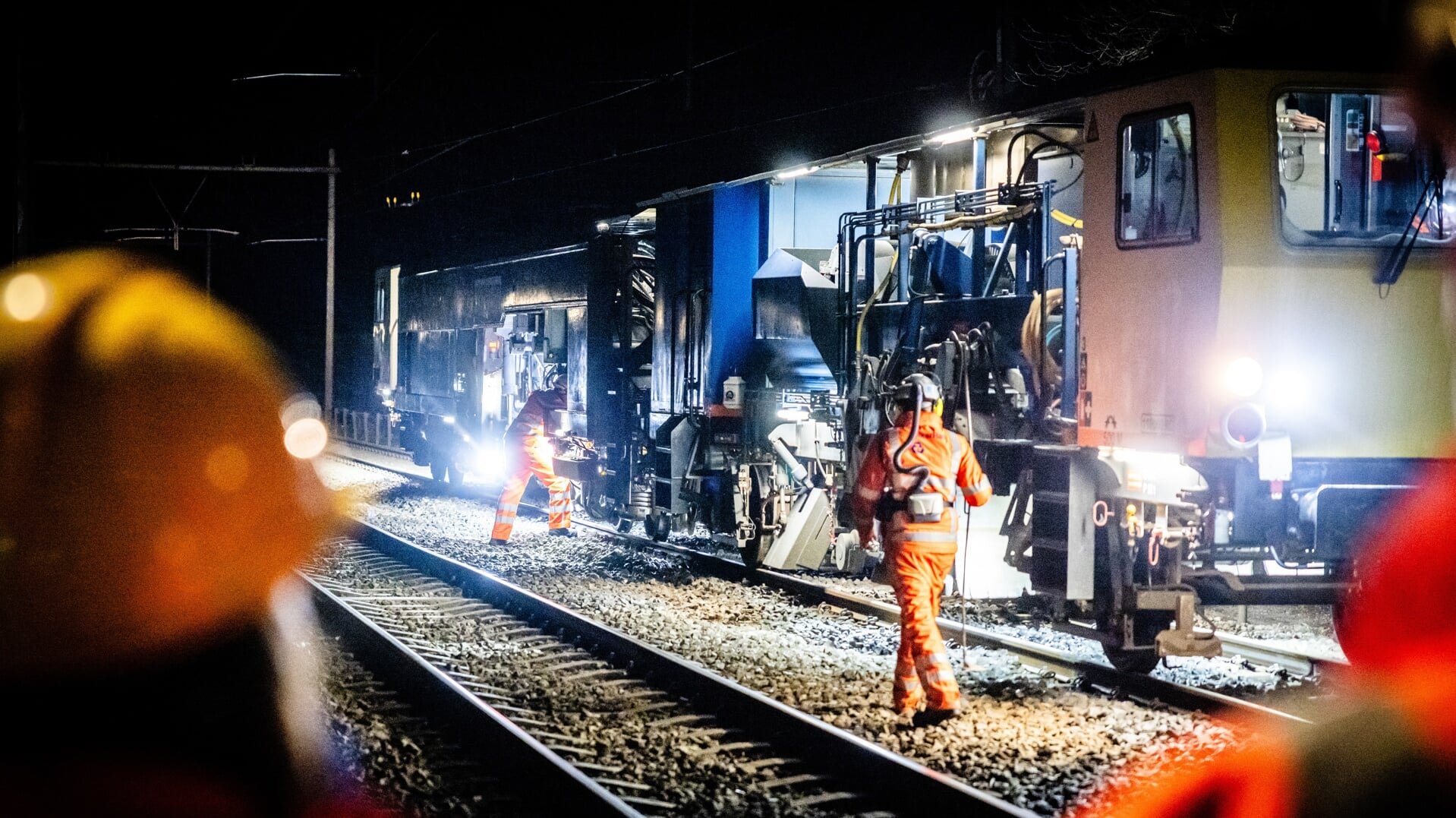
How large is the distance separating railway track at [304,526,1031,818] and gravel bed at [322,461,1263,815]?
0.45 m

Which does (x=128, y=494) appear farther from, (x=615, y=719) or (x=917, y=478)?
(x=917, y=478)

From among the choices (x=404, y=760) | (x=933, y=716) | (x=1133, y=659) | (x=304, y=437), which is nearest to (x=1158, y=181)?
(x=1133, y=659)

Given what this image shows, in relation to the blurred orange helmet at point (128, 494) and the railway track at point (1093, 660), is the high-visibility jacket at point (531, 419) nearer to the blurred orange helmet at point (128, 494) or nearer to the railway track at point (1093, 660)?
the blurred orange helmet at point (128, 494)

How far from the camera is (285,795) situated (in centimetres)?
667

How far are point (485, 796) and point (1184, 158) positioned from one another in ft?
16.3

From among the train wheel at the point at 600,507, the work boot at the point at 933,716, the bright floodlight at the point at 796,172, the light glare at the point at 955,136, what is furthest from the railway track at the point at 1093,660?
the train wheel at the point at 600,507

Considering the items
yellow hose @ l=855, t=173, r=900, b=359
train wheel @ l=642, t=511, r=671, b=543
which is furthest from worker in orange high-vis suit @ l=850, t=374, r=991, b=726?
train wheel @ l=642, t=511, r=671, b=543

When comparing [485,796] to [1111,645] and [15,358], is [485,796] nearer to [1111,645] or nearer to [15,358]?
[1111,645]

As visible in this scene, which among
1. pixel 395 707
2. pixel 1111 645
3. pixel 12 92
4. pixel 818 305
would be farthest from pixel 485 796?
pixel 12 92

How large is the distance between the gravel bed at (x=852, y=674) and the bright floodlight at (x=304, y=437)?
366 centimetres

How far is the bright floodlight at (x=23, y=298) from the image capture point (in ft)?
58.5

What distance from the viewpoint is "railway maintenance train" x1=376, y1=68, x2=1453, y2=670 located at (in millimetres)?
7398

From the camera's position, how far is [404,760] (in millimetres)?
7316

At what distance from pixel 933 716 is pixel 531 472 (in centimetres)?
940
